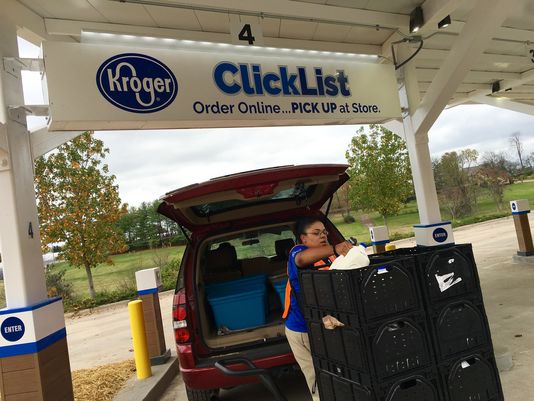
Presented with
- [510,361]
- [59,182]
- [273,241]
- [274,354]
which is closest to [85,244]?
[59,182]

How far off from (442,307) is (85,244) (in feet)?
45.0

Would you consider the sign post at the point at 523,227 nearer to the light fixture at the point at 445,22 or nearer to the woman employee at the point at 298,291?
the light fixture at the point at 445,22

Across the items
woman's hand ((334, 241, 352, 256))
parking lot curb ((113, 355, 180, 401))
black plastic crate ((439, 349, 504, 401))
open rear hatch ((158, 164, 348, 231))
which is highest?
open rear hatch ((158, 164, 348, 231))

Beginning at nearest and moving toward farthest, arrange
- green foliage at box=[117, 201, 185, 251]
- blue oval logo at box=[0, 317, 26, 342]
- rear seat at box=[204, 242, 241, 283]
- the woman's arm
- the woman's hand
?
the woman's hand → the woman's arm → blue oval logo at box=[0, 317, 26, 342] → rear seat at box=[204, 242, 241, 283] → green foliage at box=[117, 201, 185, 251]

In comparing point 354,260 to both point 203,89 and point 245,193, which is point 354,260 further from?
point 203,89

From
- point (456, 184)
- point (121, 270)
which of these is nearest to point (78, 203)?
point (121, 270)

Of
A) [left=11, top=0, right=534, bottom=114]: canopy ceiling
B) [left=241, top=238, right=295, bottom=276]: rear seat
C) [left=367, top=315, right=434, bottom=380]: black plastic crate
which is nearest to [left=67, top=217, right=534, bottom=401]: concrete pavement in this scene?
[left=241, top=238, right=295, bottom=276]: rear seat

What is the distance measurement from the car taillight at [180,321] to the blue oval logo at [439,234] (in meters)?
4.46

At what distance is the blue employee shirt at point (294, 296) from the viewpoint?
2.60m

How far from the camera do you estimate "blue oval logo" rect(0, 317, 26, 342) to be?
323 cm

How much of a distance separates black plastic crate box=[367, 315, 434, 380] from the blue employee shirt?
0.73m

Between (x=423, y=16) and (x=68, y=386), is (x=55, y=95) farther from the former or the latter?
(x=423, y=16)

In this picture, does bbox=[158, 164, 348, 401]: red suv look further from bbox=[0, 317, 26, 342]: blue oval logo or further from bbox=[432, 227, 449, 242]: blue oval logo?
bbox=[432, 227, 449, 242]: blue oval logo

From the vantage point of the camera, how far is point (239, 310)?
3.76 metres
